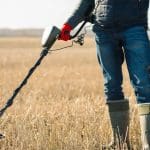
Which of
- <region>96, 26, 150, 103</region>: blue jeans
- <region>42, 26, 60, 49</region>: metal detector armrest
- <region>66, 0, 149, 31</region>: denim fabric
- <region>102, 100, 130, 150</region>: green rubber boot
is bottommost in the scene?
<region>102, 100, 130, 150</region>: green rubber boot

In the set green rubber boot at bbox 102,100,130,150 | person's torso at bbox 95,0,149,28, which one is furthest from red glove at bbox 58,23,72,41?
green rubber boot at bbox 102,100,130,150

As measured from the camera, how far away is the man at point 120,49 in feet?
17.6

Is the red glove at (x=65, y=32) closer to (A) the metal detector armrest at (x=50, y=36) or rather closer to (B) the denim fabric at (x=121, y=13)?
(A) the metal detector armrest at (x=50, y=36)

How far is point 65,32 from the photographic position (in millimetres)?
5684

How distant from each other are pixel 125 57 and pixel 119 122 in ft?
2.12

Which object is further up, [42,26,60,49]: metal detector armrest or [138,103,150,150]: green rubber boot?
[42,26,60,49]: metal detector armrest

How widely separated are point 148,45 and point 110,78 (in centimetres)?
49

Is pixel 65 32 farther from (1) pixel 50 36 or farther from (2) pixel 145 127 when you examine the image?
(2) pixel 145 127

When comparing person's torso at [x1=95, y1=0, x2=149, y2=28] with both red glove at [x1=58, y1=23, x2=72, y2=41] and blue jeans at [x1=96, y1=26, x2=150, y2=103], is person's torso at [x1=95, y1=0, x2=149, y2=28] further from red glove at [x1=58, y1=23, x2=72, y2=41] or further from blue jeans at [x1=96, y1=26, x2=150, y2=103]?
red glove at [x1=58, y1=23, x2=72, y2=41]

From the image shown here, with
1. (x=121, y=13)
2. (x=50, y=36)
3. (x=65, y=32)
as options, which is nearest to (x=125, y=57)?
(x=121, y=13)

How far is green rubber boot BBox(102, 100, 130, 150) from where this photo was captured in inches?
224

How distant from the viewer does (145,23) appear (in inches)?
216

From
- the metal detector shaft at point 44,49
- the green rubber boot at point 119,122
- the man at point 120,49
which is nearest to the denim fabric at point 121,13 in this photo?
the man at point 120,49

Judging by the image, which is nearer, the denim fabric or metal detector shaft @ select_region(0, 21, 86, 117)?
the denim fabric
